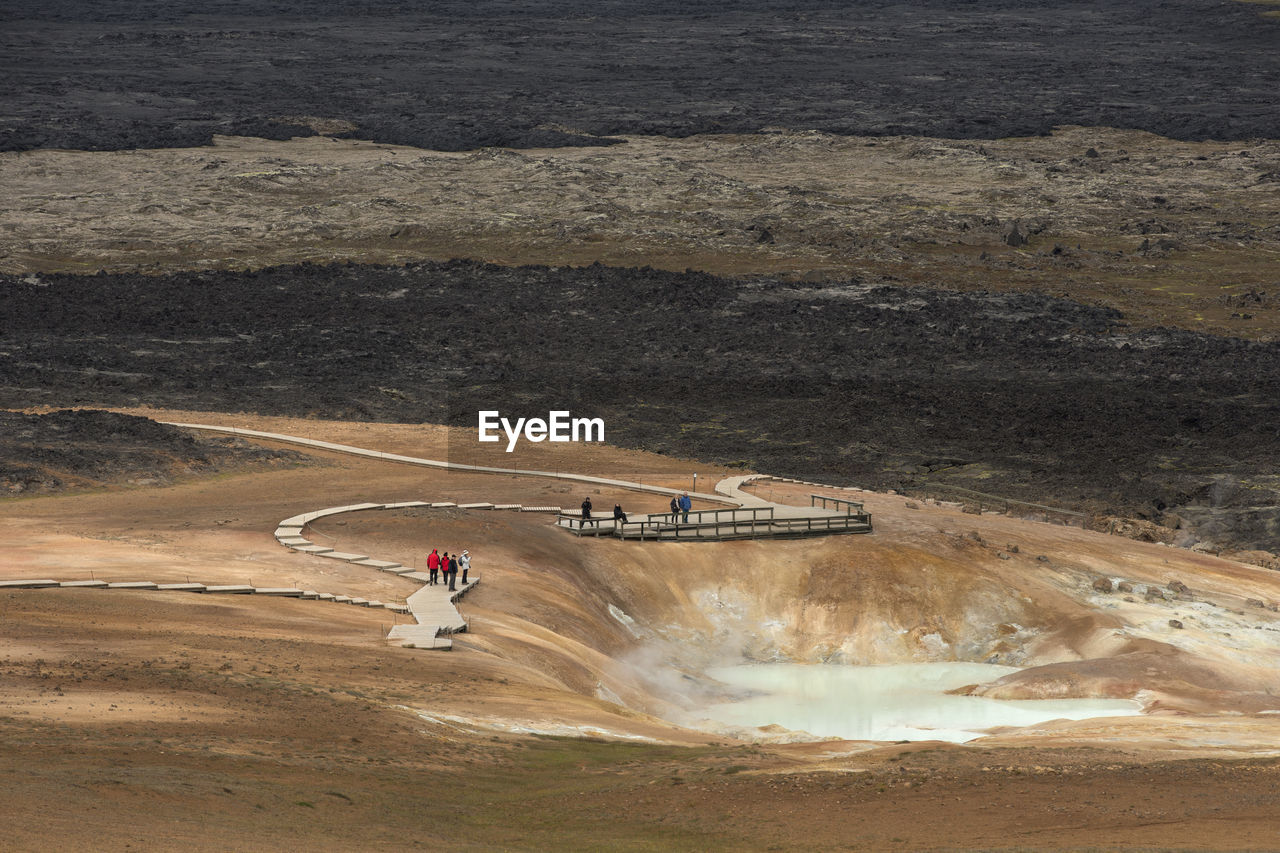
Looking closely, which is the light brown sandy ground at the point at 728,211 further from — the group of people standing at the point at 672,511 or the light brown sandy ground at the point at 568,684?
the light brown sandy ground at the point at 568,684

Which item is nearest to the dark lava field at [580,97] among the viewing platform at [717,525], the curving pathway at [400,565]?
the curving pathway at [400,565]

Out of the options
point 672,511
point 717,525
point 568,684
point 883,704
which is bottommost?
point 883,704

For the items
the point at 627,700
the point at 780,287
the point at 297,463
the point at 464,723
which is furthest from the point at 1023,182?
the point at 464,723

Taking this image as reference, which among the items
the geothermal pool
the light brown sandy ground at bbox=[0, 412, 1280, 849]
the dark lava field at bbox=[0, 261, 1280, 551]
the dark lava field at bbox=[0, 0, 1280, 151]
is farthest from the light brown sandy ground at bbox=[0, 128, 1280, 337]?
the geothermal pool

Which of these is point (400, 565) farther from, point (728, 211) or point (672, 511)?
point (728, 211)

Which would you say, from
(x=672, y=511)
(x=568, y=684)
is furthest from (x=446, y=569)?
(x=672, y=511)

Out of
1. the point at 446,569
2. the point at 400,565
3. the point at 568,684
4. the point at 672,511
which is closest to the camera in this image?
the point at 568,684
